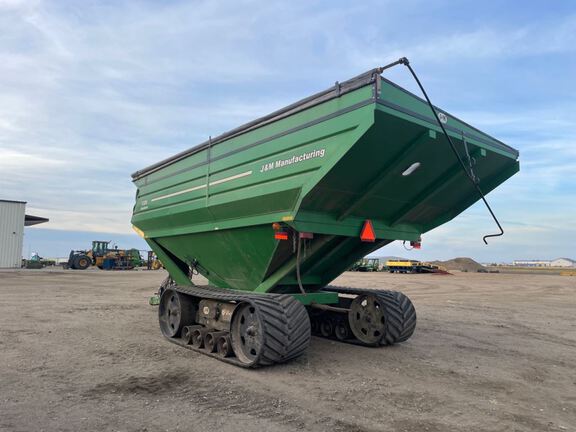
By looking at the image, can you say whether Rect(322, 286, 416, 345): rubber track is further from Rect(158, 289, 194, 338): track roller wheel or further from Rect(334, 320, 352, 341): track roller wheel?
Rect(158, 289, 194, 338): track roller wheel

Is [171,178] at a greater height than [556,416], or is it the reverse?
[171,178]

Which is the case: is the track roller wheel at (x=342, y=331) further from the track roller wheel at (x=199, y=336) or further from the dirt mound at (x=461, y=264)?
the dirt mound at (x=461, y=264)

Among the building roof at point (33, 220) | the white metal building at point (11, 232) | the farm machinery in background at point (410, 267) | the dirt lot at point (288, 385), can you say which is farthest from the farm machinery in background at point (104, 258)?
the dirt lot at point (288, 385)

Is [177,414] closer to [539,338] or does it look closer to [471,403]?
[471,403]

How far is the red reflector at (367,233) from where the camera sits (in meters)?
6.68

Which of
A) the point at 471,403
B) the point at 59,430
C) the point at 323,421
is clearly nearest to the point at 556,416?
the point at 471,403

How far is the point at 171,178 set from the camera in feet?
29.9

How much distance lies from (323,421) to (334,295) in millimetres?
3209

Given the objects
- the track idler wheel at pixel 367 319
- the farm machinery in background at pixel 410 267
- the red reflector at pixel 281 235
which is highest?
the farm machinery in background at pixel 410 267

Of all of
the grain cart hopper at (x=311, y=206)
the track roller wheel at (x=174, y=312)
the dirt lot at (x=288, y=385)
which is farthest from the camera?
the track roller wheel at (x=174, y=312)

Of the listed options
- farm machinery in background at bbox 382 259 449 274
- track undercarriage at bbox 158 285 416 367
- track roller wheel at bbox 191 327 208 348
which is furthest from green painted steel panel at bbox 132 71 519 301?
farm machinery in background at bbox 382 259 449 274

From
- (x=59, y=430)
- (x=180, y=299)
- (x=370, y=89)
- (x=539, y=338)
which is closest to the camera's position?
(x=59, y=430)

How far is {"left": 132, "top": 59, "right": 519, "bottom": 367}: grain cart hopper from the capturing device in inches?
220

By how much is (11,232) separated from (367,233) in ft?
121
